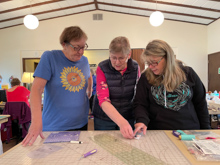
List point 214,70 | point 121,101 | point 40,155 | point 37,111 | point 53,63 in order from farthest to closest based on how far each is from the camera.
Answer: point 214,70 < point 121,101 < point 53,63 < point 37,111 < point 40,155

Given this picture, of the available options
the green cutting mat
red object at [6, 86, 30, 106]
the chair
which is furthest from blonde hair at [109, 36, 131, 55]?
red object at [6, 86, 30, 106]

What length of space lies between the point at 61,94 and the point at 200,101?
0.94 meters

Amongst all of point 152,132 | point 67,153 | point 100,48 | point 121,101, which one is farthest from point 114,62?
point 100,48

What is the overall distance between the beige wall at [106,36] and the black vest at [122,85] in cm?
440

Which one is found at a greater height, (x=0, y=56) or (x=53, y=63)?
(x=0, y=56)

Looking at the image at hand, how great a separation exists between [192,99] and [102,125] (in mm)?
671

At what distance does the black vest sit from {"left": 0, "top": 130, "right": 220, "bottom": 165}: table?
0.28 m

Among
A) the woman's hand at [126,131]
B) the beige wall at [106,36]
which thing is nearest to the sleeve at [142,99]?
the woman's hand at [126,131]

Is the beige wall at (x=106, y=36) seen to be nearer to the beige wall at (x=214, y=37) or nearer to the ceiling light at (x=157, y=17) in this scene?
the beige wall at (x=214, y=37)

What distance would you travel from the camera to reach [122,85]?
115 cm

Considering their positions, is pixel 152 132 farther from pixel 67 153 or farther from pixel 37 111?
pixel 37 111

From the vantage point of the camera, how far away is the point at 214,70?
5031mm

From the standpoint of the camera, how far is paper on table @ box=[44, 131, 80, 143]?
879 millimetres

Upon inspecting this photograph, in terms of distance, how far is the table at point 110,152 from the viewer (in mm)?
678
